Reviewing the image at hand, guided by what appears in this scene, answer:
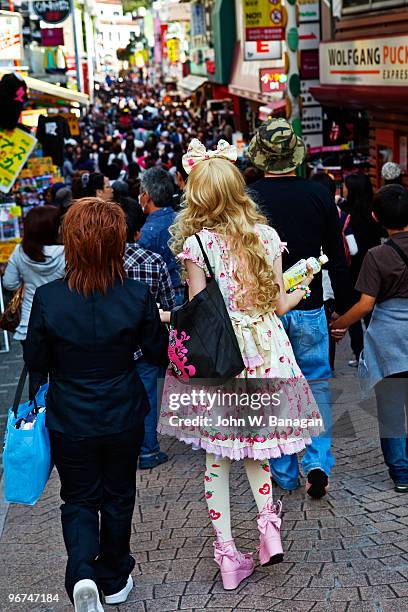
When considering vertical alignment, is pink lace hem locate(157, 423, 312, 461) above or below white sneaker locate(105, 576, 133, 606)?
above

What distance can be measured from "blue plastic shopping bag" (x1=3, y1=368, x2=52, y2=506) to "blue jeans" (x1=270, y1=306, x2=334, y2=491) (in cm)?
150

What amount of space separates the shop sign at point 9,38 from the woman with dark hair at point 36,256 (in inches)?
465

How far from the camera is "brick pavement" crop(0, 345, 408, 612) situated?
4.32 m

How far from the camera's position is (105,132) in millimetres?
46188

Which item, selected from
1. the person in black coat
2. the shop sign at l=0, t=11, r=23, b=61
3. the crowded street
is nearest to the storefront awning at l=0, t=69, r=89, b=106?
the shop sign at l=0, t=11, r=23, b=61

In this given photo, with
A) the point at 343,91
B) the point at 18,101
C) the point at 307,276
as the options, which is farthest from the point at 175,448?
the point at 343,91

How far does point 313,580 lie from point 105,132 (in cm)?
4295

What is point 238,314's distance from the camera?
432 cm

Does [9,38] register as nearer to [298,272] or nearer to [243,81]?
[298,272]

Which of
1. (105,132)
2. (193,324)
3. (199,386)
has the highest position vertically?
(193,324)

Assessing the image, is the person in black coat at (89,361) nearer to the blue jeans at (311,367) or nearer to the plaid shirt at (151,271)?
the blue jeans at (311,367)

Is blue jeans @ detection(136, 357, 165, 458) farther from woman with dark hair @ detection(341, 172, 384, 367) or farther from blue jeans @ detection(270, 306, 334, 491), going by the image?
woman with dark hair @ detection(341, 172, 384, 367)

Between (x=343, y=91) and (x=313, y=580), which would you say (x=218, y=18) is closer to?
(x=343, y=91)

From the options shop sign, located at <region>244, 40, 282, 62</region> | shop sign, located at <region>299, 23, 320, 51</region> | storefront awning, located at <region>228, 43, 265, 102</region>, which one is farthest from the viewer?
storefront awning, located at <region>228, 43, 265, 102</region>
